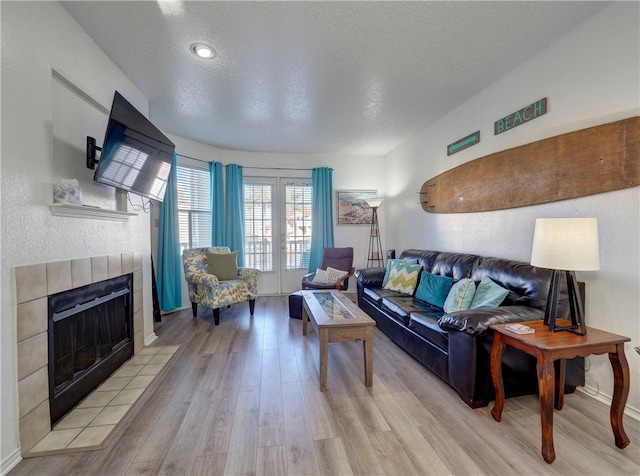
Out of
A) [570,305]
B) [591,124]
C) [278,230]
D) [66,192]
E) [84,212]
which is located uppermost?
[591,124]

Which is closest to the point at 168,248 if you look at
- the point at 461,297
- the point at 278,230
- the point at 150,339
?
the point at 150,339

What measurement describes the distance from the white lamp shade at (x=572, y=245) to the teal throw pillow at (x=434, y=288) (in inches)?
46.0

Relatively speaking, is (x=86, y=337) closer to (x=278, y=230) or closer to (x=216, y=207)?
(x=216, y=207)

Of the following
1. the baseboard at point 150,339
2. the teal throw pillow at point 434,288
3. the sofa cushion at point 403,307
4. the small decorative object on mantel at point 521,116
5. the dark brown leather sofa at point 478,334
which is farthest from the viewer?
the baseboard at point 150,339

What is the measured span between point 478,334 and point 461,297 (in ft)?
2.09

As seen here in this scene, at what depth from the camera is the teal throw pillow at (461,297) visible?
7.44 feet

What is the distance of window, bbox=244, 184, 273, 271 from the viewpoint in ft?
16.0

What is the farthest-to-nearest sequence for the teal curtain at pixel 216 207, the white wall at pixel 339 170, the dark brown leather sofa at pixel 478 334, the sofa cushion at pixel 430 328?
the white wall at pixel 339 170
the teal curtain at pixel 216 207
the sofa cushion at pixel 430 328
the dark brown leather sofa at pixel 478 334

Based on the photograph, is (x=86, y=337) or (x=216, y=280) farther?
(x=216, y=280)

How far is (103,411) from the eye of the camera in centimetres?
177

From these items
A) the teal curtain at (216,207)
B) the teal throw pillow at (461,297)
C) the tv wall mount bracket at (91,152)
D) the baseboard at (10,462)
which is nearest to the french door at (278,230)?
the teal curtain at (216,207)

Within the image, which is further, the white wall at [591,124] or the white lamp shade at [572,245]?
the white wall at [591,124]

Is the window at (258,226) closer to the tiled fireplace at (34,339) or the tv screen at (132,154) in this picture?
the tv screen at (132,154)

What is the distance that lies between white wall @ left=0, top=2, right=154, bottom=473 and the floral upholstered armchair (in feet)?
4.64
